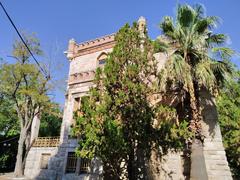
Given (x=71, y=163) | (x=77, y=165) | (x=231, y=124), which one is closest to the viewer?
(x=77, y=165)

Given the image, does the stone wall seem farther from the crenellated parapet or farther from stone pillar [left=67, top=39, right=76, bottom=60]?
the crenellated parapet

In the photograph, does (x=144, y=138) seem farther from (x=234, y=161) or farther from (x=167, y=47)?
(x=234, y=161)

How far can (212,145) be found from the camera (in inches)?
450

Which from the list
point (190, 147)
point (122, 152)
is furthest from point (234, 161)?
point (122, 152)

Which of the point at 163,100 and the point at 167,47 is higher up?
the point at 167,47

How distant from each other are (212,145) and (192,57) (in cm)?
424

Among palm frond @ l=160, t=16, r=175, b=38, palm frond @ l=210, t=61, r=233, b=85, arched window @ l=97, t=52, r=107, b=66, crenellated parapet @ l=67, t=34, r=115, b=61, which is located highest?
crenellated parapet @ l=67, t=34, r=115, b=61

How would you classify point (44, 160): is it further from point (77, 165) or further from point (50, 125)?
point (50, 125)

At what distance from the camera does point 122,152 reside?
8586 mm

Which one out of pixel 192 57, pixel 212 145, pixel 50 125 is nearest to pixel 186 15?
pixel 192 57

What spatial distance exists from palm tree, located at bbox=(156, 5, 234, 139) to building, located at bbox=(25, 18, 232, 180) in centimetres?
138

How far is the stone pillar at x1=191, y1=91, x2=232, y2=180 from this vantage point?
10945 mm

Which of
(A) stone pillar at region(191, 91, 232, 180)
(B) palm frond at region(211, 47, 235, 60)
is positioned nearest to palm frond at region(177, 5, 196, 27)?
(B) palm frond at region(211, 47, 235, 60)

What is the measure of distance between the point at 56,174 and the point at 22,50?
1073 centimetres
